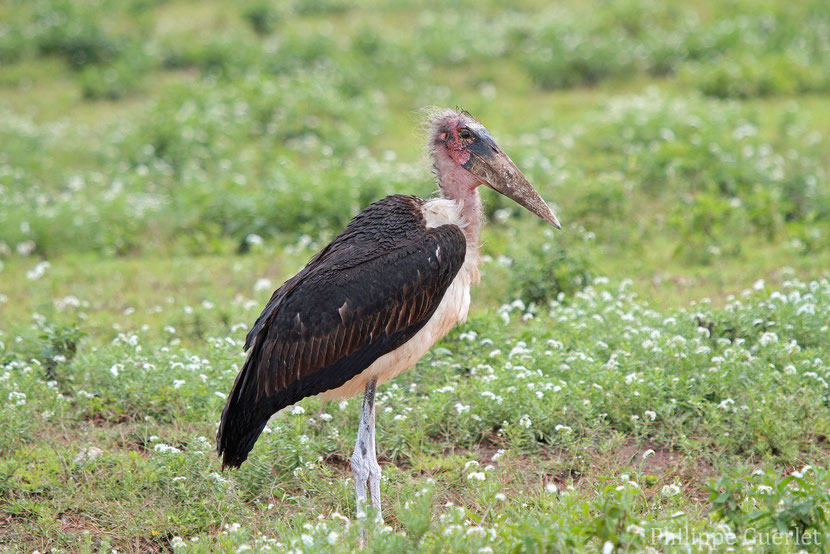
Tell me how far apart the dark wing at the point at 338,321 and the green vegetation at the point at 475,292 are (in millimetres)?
532

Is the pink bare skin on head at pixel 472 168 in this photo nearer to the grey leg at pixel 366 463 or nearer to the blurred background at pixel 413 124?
the blurred background at pixel 413 124

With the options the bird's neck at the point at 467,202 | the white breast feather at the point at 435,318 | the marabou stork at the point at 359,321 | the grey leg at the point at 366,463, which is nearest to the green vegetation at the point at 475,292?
the grey leg at the point at 366,463

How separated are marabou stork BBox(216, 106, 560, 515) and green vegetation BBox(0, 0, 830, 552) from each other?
47 centimetres

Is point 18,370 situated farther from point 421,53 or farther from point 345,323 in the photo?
point 421,53

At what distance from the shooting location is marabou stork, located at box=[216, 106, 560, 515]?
4.98m

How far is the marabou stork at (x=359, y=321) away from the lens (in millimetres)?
4984

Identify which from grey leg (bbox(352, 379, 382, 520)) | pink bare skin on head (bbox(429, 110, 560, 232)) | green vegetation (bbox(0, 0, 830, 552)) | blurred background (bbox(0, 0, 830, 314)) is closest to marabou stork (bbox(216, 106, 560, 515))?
grey leg (bbox(352, 379, 382, 520))

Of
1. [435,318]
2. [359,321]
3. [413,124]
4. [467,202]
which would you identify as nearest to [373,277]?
[359,321]

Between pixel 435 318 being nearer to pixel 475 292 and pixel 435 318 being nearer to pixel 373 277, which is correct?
pixel 373 277

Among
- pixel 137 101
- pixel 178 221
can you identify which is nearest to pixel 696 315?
pixel 178 221

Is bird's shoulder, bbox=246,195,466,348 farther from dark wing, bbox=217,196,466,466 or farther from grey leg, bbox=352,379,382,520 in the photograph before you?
grey leg, bbox=352,379,382,520

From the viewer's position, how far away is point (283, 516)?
5.13 metres

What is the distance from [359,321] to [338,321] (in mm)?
102

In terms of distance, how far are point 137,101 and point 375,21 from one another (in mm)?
4182
